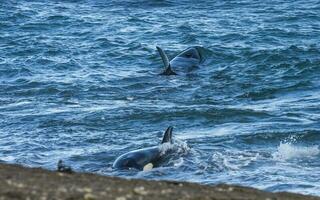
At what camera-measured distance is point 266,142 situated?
14.6m

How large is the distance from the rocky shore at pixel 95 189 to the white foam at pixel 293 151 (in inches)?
209

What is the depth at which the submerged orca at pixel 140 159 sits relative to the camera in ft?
41.7

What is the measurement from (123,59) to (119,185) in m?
16.1

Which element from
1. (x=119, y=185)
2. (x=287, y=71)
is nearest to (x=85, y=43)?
(x=287, y=71)

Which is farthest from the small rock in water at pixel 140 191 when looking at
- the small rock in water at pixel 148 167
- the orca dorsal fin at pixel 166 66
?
the orca dorsal fin at pixel 166 66

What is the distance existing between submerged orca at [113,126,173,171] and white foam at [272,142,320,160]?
1890mm

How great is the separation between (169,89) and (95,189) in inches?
477

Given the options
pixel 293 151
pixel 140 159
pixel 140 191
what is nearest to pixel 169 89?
pixel 293 151

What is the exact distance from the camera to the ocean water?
44.5ft

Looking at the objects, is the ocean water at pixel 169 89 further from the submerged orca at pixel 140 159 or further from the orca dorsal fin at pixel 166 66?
the orca dorsal fin at pixel 166 66

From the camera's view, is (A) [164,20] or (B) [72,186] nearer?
(B) [72,186]

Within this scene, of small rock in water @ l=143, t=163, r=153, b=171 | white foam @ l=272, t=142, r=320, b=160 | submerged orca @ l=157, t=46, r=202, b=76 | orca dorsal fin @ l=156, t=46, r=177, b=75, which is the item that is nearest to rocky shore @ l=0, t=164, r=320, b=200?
small rock in water @ l=143, t=163, r=153, b=171

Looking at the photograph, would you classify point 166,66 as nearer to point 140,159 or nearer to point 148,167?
point 140,159

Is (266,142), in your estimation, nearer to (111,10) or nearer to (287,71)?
(287,71)
